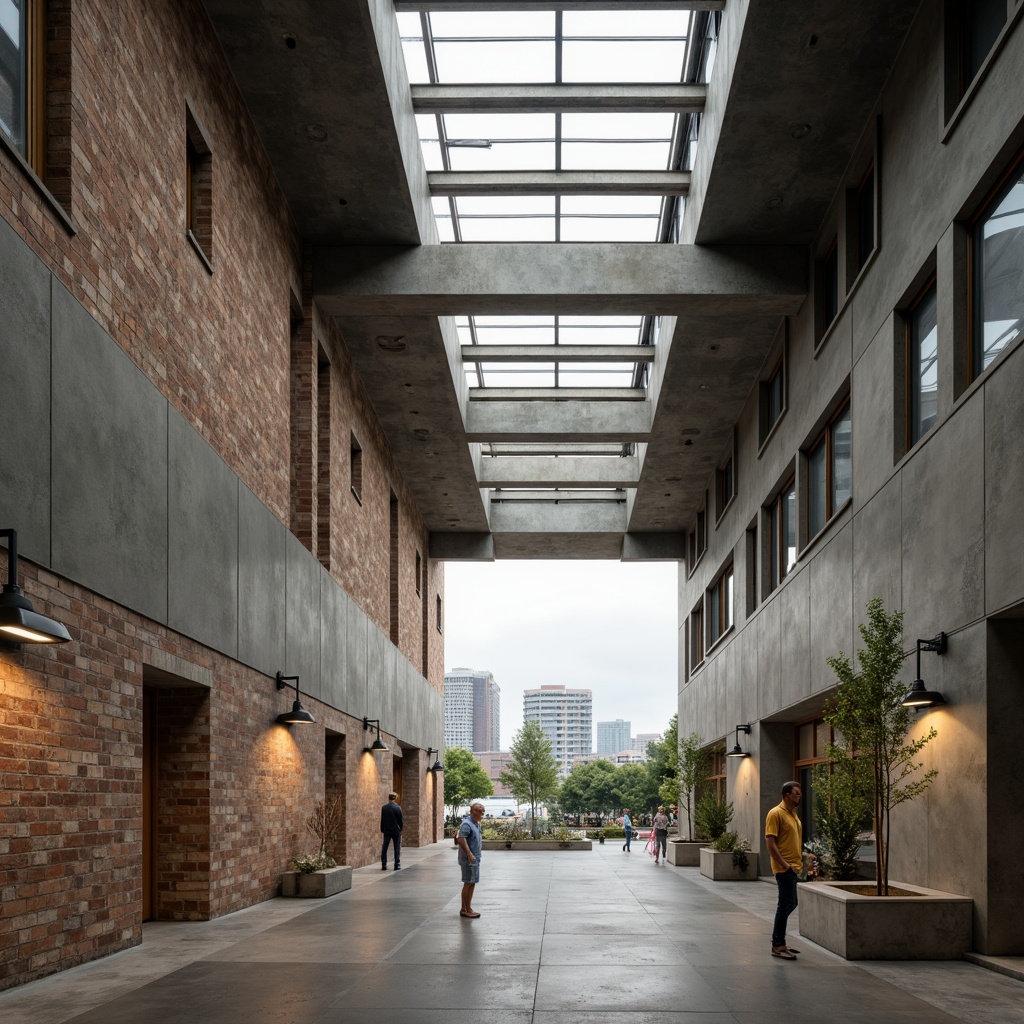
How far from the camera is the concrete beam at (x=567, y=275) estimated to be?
1838 cm

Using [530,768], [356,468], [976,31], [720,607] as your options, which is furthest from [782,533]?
[530,768]

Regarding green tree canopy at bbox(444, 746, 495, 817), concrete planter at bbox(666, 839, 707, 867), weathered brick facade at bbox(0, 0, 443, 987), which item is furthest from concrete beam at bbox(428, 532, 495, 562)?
green tree canopy at bbox(444, 746, 495, 817)

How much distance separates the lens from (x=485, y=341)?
25.3 m

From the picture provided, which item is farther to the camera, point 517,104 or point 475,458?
point 475,458

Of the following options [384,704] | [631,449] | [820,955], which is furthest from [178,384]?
[631,449]

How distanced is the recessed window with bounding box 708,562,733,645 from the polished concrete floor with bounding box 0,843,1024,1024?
13.3 meters

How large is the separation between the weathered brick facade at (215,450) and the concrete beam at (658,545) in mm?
17483

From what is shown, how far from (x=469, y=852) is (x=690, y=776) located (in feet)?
56.8

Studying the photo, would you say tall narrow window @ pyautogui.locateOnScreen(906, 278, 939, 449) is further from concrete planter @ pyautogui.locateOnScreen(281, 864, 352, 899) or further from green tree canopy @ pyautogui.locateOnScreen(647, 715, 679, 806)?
green tree canopy @ pyautogui.locateOnScreen(647, 715, 679, 806)

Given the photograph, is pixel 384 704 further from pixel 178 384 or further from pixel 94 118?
pixel 94 118

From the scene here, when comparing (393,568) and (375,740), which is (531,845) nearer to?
(393,568)

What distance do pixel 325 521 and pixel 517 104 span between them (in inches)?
301

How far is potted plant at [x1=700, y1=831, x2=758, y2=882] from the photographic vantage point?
21656 millimetres

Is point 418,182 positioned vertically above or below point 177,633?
above
